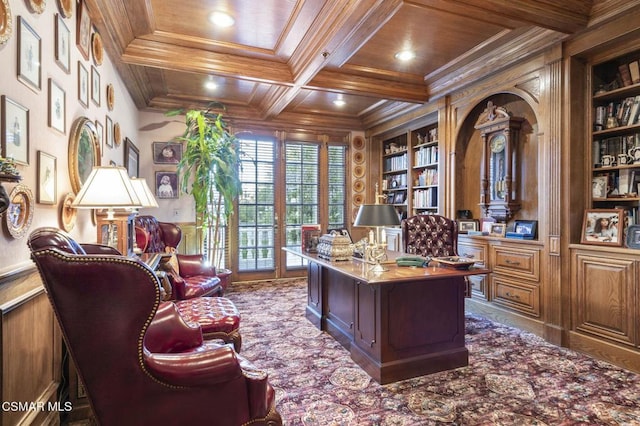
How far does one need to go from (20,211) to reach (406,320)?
2312 millimetres

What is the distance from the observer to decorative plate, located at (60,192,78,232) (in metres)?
2.08

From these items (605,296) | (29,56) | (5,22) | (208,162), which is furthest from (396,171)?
(5,22)

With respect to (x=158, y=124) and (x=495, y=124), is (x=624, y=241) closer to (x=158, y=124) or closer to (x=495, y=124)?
(x=495, y=124)

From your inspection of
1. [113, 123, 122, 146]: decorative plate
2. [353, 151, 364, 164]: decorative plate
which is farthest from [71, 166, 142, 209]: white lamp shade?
[353, 151, 364, 164]: decorative plate

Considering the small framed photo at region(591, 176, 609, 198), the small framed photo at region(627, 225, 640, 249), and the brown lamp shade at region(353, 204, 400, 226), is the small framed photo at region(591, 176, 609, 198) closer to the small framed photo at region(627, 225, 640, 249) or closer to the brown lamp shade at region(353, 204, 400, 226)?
→ the small framed photo at region(627, 225, 640, 249)

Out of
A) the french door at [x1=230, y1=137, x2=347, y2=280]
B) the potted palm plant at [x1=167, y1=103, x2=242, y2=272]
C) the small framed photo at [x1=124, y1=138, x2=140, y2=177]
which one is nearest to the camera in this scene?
the small framed photo at [x1=124, y1=138, x2=140, y2=177]

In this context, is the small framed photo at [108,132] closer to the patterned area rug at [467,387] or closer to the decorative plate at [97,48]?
the decorative plate at [97,48]

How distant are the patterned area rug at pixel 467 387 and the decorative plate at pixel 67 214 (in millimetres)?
1607

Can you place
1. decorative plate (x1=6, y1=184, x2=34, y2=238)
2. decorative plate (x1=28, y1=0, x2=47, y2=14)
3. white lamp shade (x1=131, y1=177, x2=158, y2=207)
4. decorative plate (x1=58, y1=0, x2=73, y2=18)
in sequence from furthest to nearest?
white lamp shade (x1=131, y1=177, x2=158, y2=207)
decorative plate (x1=58, y1=0, x2=73, y2=18)
decorative plate (x1=28, y1=0, x2=47, y2=14)
decorative plate (x1=6, y1=184, x2=34, y2=238)

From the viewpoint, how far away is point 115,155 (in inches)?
136

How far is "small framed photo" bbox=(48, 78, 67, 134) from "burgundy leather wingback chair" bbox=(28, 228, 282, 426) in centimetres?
108

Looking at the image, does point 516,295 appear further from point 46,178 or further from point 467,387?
point 46,178

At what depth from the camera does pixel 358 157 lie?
20.9 feet

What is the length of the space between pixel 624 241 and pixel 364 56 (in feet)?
9.55
